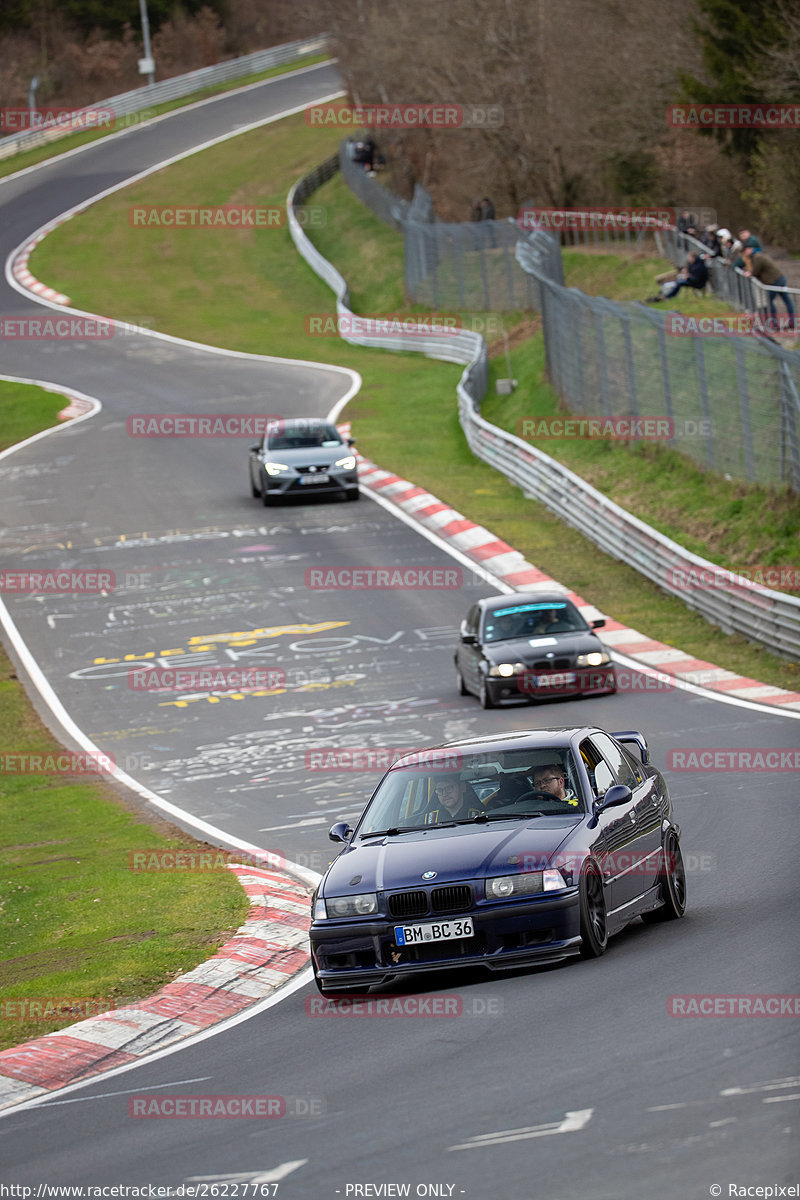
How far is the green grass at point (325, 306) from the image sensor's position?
27.0 meters

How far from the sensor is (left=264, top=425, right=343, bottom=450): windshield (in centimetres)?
3509

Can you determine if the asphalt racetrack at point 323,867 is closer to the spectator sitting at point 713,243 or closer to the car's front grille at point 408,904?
the car's front grille at point 408,904

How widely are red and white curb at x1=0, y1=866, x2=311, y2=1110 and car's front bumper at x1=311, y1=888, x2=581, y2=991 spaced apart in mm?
963

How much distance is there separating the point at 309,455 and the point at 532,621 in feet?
45.9

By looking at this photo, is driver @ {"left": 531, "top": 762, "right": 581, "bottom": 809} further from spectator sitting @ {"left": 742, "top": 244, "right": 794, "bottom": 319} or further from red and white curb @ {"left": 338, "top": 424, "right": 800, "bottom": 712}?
spectator sitting @ {"left": 742, "top": 244, "right": 794, "bottom": 319}

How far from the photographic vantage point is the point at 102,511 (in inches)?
1401

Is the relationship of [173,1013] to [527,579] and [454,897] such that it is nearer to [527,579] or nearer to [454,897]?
[454,897]

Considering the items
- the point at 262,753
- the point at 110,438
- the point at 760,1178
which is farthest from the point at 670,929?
the point at 110,438

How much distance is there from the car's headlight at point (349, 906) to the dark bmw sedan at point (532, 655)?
449 inches

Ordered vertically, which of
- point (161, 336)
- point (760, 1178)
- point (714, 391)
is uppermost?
point (760, 1178)

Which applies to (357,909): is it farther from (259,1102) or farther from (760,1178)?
(760,1178)

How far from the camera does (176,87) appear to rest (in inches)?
3553

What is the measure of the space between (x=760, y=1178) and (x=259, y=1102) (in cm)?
249

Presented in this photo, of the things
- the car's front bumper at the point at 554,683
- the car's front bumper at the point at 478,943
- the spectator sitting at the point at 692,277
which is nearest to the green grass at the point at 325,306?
the car's front bumper at the point at 554,683
